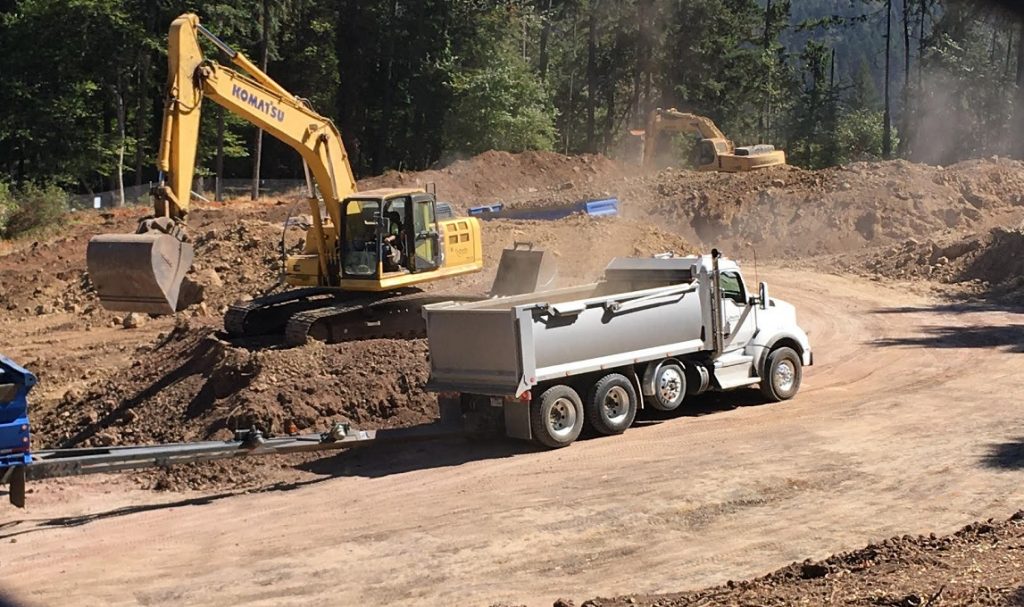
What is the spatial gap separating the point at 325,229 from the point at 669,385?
23.6ft

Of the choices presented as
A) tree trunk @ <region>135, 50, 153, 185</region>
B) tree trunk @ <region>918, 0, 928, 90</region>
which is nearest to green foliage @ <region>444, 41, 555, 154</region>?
tree trunk @ <region>135, 50, 153, 185</region>

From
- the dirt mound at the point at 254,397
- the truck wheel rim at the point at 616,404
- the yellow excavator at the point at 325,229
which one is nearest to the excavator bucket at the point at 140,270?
the yellow excavator at the point at 325,229

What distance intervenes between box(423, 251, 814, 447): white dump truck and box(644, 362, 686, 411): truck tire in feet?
0.05

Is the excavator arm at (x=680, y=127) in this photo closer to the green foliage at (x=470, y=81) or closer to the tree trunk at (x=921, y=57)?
the green foliage at (x=470, y=81)

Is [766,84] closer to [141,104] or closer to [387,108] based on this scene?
[387,108]

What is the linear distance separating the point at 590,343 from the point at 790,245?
21.8m

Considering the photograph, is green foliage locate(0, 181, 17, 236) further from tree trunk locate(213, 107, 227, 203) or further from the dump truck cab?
the dump truck cab

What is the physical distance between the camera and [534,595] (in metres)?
10.4

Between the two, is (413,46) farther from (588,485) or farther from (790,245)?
(588,485)

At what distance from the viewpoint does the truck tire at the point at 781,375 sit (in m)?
17.7

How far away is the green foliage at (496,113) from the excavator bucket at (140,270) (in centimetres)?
4293

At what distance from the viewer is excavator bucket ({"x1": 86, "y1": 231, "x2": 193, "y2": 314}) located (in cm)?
1631

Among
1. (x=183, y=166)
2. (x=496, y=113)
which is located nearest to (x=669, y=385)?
(x=183, y=166)

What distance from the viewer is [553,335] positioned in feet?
50.0
